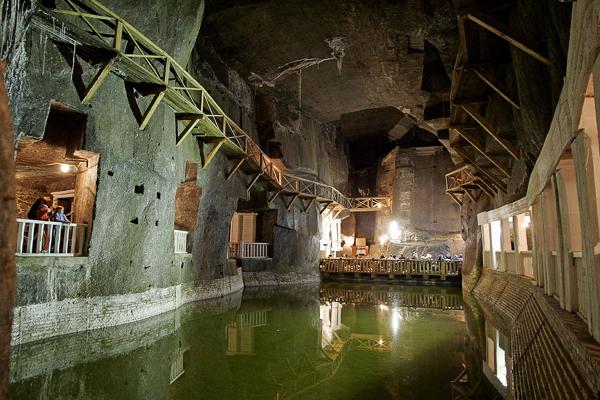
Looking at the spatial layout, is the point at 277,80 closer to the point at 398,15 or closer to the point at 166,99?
the point at 398,15

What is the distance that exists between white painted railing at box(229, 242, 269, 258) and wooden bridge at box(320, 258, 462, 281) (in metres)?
6.47

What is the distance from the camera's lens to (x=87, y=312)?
852 cm

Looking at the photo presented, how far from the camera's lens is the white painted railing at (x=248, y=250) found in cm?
1980

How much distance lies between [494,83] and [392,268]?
17.4 meters

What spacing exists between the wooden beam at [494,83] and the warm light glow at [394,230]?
2275cm

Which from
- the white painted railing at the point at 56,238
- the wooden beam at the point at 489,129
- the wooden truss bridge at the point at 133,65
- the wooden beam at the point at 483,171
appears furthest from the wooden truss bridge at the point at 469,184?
the white painted railing at the point at 56,238

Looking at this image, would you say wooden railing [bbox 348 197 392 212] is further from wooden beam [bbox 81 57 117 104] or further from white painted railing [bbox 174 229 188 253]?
wooden beam [bbox 81 57 117 104]

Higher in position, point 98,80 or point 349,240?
point 98,80

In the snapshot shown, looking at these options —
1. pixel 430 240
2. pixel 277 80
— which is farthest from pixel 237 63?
pixel 430 240

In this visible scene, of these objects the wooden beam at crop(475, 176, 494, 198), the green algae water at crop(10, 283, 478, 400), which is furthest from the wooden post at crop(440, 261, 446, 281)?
the green algae water at crop(10, 283, 478, 400)

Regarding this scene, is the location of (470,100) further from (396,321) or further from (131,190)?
(131,190)

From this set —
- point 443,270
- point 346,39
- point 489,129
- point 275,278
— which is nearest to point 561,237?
point 489,129

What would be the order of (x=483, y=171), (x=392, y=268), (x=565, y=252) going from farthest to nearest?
(x=392, y=268)
(x=483, y=171)
(x=565, y=252)

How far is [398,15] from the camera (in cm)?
1440
